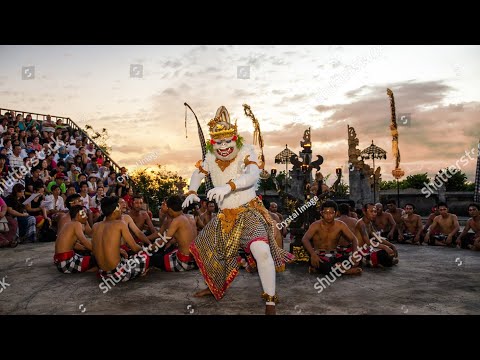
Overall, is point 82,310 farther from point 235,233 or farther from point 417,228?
point 417,228

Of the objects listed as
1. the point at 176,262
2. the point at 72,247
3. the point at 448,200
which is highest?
the point at 448,200

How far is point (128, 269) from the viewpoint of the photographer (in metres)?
4.70

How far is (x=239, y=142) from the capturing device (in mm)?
3844

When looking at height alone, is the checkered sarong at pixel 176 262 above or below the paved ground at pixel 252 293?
above

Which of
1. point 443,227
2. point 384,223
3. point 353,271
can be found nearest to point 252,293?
point 353,271

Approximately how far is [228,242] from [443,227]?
20.2 ft

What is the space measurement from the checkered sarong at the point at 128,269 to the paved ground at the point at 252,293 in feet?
0.40

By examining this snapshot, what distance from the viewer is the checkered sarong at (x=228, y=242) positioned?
3.64m

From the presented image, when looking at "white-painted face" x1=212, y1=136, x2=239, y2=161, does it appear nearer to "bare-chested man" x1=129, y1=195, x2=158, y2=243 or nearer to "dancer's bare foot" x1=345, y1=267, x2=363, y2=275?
"dancer's bare foot" x1=345, y1=267, x2=363, y2=275

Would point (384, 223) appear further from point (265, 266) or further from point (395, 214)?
point (265, 266)

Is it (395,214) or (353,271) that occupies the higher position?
(395,214)

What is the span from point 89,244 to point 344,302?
345 cm

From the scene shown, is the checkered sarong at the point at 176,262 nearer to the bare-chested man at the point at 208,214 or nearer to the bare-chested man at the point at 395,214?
the bare-chested man at the point at 208,214

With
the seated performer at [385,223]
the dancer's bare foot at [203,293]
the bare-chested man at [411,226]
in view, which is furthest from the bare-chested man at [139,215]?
the bare-chested man at [411,226]
